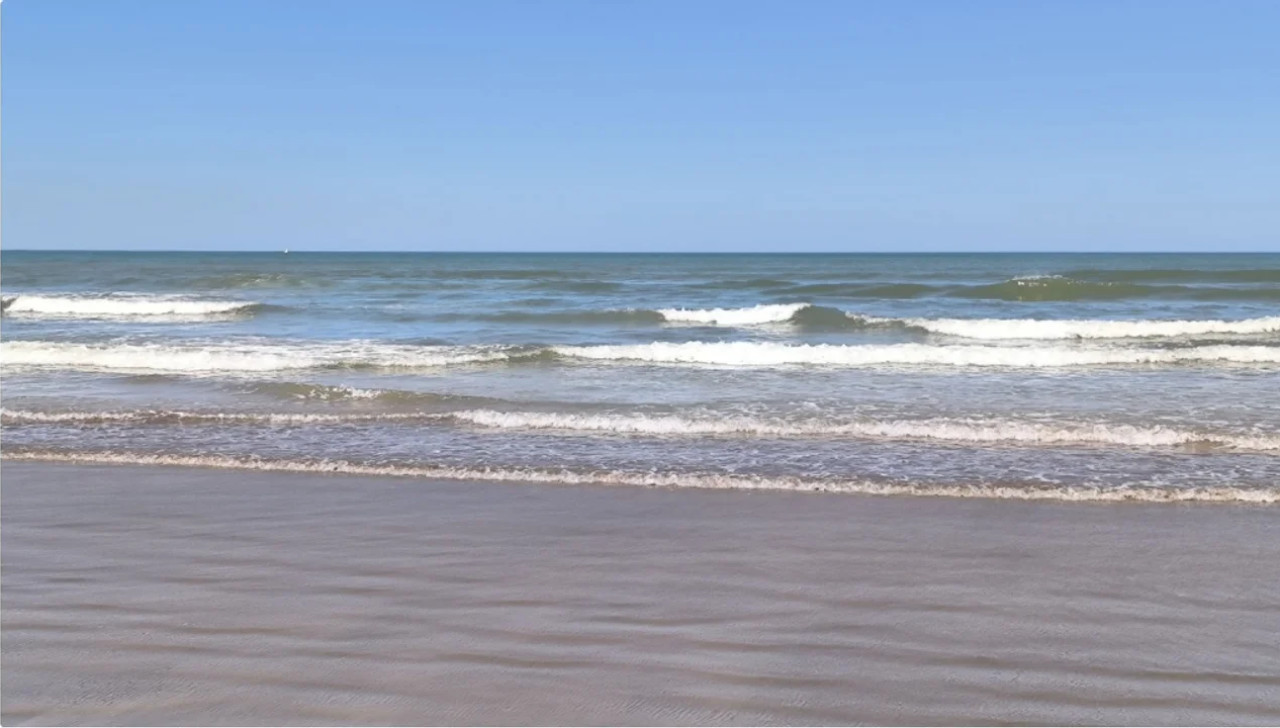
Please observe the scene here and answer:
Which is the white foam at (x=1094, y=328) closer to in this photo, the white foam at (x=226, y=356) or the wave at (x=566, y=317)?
the wave at (x=566, y=317)

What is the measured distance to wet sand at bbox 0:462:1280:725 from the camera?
3355 millimetres

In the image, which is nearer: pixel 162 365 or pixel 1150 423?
pixel 1150 423

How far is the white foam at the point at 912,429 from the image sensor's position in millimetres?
8039

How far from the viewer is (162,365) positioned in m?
13.5

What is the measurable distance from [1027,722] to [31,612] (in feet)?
13.0

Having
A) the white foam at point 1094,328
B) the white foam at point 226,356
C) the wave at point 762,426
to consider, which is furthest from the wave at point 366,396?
the white foam at point 1094,328

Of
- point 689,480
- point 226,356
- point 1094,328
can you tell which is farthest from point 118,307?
point 689,480

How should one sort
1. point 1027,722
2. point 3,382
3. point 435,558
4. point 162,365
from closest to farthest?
point 1027,722 < point 435,558 < point 3,382 < point 162,365

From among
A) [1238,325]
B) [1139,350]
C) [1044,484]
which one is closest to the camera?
[1044,484]

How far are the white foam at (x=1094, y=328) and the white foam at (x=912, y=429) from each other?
11647mm

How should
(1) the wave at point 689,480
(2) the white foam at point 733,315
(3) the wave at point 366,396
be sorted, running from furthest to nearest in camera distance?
Result: (2) the white foam at point 733,315
(3) the wave at point 366,396
(1) the wave at point 689,480

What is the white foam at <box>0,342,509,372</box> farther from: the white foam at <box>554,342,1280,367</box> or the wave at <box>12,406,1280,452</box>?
the wave at <box>12,406,1280,452</box>

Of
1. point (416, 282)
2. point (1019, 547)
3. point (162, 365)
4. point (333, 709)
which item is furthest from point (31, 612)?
point (416, 282)

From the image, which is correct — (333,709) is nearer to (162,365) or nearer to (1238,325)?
(162,365)
